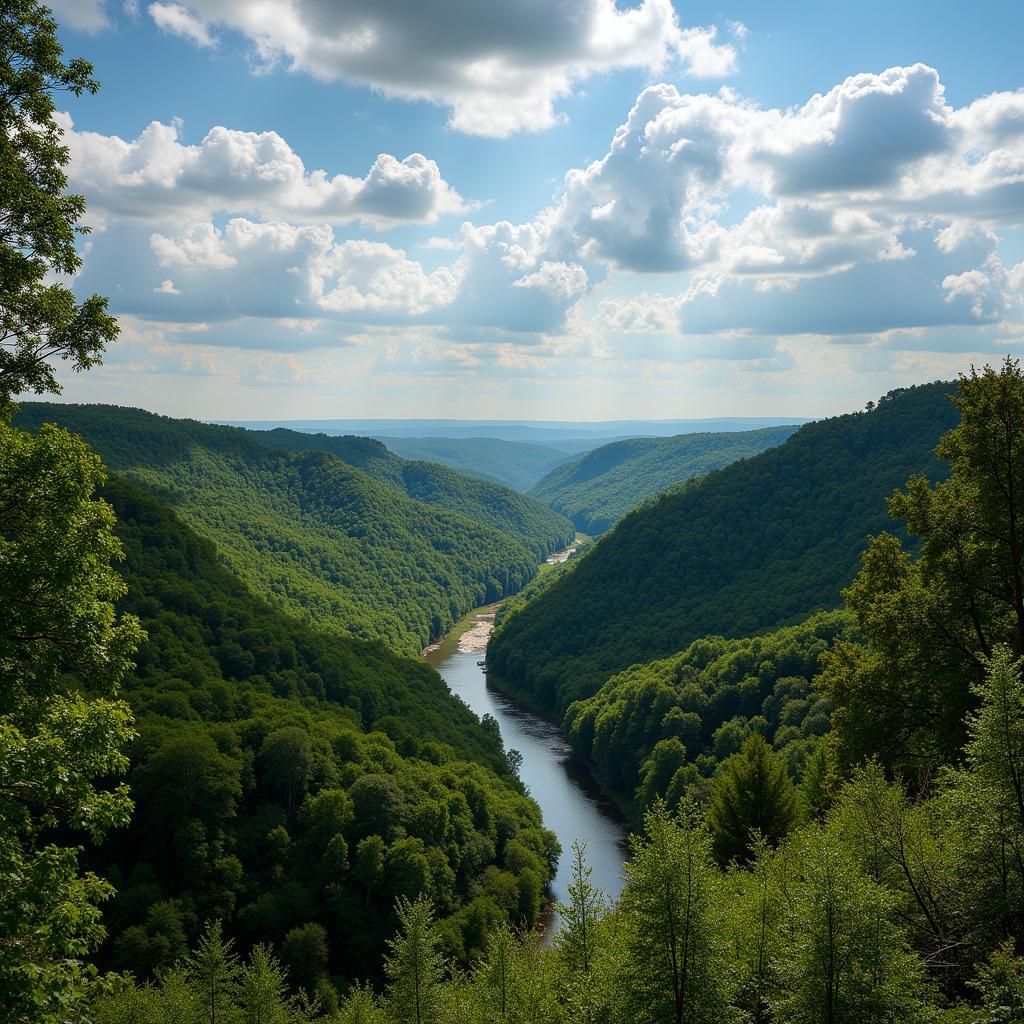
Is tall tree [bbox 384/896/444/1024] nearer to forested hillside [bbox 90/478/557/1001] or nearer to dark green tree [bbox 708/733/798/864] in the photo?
dark green tree [bbox 708/733/798/864]

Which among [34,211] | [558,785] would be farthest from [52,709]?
[558,785]

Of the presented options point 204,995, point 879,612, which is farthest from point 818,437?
point 204,995

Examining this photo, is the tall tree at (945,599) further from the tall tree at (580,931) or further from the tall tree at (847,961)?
the tall tree at (580,931)

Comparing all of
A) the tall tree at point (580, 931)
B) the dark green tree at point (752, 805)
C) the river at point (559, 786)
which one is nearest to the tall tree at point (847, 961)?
the tall tree at point (580, 931)

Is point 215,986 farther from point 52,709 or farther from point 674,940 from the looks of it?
point 52,709

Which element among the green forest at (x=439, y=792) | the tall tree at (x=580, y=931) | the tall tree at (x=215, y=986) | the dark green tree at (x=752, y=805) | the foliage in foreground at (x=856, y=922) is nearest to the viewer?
the green forest at (x=439, y=792)

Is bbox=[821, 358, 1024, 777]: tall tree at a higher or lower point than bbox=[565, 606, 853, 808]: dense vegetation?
higher

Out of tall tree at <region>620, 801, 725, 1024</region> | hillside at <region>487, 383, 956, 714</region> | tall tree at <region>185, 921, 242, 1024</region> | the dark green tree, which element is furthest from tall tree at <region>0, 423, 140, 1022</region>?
hillside at <region>487, 383, 956, 714</region>
